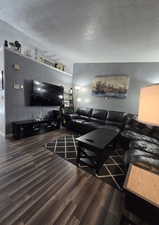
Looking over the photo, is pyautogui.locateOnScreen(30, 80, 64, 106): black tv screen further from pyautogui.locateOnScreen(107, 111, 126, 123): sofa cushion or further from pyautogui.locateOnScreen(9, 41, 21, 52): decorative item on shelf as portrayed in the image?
pyautogui.locateOnScreen(107, 111, 126, 123): sofa cushion

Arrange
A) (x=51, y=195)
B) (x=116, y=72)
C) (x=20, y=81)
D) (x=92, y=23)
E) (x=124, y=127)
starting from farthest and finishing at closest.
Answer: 1. (x=116, y=72)
2. (x=124, y=127)
3. (x=20, y=81)
4. (x=92, y=23)
5. (x=51, y=195)

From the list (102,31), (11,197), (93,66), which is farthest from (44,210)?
(93,66)

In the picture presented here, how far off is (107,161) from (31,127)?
226 cm

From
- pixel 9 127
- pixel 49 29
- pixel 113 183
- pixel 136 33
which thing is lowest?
pixel 113 183

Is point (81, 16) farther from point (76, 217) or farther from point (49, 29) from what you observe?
point (76, 217)

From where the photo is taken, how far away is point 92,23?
2.18 m

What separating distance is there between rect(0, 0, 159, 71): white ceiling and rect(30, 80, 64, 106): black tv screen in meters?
1.36

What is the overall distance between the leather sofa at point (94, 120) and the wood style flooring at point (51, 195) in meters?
1.64

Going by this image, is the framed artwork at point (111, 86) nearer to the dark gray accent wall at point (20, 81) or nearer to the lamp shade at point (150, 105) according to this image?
the dark gray accent wall at point (20, 81)

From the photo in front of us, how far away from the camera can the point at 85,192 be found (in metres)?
1.41

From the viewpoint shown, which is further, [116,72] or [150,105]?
[116,72]

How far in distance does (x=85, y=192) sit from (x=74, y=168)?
0.50 metres

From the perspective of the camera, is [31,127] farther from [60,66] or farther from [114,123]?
[60,66]

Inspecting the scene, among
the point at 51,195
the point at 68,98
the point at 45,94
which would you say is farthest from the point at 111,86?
the point at 51,195
